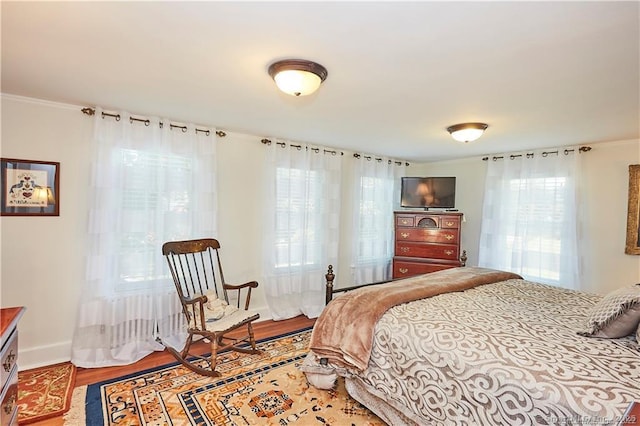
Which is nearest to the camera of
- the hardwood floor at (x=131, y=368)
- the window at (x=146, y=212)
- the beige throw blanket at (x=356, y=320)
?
the beige throw blanket at (x=356, y=320)

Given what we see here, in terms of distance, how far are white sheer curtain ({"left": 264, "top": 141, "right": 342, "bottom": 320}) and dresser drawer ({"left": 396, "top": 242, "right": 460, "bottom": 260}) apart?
1076 millimetres

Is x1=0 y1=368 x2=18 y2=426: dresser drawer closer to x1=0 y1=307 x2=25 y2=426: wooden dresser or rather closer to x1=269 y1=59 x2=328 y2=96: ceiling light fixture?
x1=0 y1=307 x2=25 y2=426: wooden dresser

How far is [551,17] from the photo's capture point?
54.3 inches

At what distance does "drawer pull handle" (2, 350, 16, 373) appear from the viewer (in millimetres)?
1291

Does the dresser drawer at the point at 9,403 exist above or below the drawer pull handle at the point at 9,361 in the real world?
below

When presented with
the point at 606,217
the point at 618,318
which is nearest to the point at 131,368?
the point at 618,318

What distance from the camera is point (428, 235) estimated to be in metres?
4.52

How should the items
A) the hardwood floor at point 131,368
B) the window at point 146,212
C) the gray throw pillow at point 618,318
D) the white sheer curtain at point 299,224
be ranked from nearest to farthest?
the gray throw pillow at point 618,318 < the hardwood floor at point 131,368 < the window at point 146,212 < the white sheer curtain at point 299,224

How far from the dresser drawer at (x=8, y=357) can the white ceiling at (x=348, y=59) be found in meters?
1.49

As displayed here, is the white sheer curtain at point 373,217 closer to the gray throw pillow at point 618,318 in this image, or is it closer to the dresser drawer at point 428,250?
the dresser drawer at point 428,250

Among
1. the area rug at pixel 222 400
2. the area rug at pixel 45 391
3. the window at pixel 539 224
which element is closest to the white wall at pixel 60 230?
the area rug at pixel 45 391

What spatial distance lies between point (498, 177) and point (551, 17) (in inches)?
134

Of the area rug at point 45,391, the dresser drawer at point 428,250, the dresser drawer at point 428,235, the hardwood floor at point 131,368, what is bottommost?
the hardwood floor at point 131,368

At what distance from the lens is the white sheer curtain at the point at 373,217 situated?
15.4 feet
